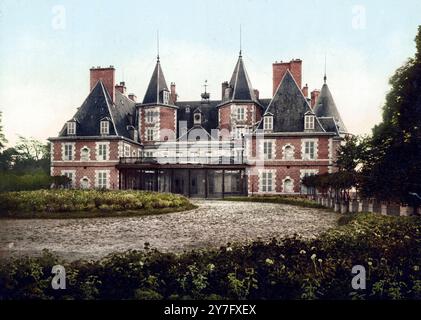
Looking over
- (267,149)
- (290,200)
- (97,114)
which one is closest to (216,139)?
(267,149)

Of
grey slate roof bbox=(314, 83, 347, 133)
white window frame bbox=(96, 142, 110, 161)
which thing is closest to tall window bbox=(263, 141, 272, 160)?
grey slate roof bbox=(314, 83, 347, 133)

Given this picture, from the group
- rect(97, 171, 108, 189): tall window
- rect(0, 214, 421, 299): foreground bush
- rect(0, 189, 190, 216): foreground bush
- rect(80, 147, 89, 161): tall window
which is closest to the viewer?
rect(0, 214, 421, 299): foreground bush

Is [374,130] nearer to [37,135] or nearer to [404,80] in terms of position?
[404,80]

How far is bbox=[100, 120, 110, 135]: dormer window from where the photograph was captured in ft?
62.7

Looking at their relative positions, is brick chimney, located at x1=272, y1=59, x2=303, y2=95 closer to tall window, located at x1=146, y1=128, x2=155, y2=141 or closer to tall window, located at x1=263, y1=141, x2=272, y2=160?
tall window, located at x1=263, y1=141, x2=272, y2=160

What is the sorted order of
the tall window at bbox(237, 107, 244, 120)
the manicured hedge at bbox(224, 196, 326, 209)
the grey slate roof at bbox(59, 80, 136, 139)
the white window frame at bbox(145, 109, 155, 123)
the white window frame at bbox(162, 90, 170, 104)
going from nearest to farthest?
1. the grey slate roof at bbox(59, 80, 136, 139)
2. the manicured hedge at bbox(224, 196, 326, 209)
3. the white window frame at bbox(145, 109, 155, 123)
4. the tall window at bbox(237, 107, 244, 120)
5. the white window frame at bbox(162, 90, 170, 104)

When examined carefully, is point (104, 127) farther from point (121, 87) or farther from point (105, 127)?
point (121, 87)

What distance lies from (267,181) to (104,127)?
12.3m

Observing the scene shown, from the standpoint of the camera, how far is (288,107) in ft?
87.9

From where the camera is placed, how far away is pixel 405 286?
197 inches

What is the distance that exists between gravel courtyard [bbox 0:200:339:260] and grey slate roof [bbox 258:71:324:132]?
46.5 ft

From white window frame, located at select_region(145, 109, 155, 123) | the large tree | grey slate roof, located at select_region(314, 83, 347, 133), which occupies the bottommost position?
the large tree
